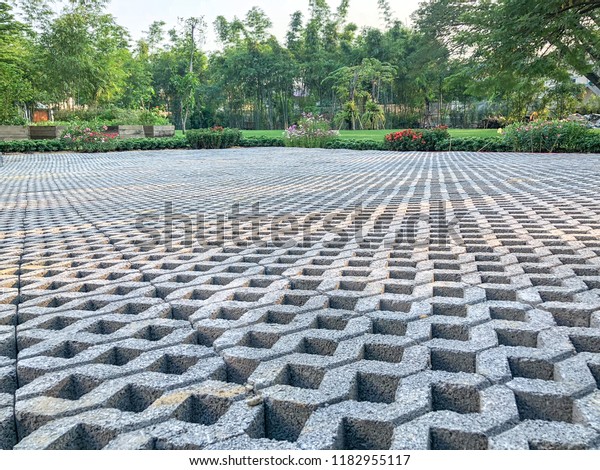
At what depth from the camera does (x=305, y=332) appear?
2383 mm

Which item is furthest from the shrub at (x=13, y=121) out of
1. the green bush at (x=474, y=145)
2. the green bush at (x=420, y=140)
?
the green bush at (x=474, y=145)

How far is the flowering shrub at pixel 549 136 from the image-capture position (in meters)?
15.8

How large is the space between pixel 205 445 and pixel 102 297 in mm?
1685

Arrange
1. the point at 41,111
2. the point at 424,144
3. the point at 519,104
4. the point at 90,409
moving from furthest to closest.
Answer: the point at 41,111 → the point at 519,104 → the point at 424,144 → the point at 90,409

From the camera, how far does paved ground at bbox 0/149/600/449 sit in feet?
5.41

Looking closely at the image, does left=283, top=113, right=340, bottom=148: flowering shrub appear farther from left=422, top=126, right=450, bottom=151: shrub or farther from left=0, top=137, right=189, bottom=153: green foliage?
left=0, top=137, right=189, bottom=153: green foliage

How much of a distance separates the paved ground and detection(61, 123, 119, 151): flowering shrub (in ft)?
59.0

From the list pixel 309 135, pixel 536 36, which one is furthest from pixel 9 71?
pixel 536 36

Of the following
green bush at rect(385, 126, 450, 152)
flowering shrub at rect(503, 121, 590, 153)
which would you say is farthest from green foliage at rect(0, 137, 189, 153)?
flowering shrub at rect(503, 121, 590, 153)

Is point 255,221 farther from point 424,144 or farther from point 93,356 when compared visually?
point 424,144

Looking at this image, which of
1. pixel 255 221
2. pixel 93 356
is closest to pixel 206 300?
pixel 93 356

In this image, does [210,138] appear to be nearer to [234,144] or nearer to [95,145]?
[234,144]

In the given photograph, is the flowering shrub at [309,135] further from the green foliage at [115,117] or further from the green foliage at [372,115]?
the green foliage at [372,115]
